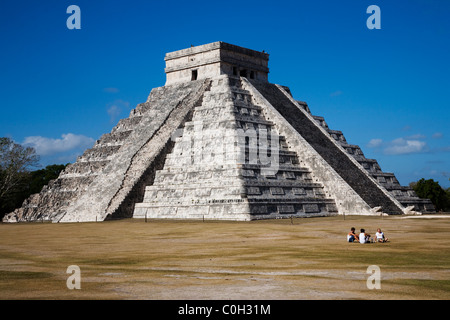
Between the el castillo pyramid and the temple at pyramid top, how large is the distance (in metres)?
0.07

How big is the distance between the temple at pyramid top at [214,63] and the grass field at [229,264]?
16574 mm

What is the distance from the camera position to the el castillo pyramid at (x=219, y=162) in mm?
25578

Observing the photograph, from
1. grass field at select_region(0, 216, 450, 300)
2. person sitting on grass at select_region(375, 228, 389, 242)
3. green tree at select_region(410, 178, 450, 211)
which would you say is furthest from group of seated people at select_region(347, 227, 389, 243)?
green tree at select_region(410, 178, 450, 211)

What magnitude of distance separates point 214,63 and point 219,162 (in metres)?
9.11

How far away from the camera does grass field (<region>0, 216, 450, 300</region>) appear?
8.10 metres

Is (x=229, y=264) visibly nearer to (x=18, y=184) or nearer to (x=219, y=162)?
(x=219, y=162)

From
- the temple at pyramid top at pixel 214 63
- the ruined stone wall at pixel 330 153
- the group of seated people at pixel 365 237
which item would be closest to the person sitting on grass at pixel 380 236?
the group of seated people at pixel 365 237

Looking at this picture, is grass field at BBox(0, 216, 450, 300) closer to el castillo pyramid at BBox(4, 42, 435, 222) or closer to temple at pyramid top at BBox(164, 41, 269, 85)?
el castillo pyramid at BBox(4, 42, 435, 222)

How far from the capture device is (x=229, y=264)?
1111cm

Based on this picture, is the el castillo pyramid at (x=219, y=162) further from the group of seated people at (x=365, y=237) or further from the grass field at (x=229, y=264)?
the group of seated people at (x=365, y=237)

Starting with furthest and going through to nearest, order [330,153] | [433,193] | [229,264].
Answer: [433,193]
[330,153]
[229,264]

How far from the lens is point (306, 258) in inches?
463

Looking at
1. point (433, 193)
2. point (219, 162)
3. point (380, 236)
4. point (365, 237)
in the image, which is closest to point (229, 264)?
point (365, 237)
